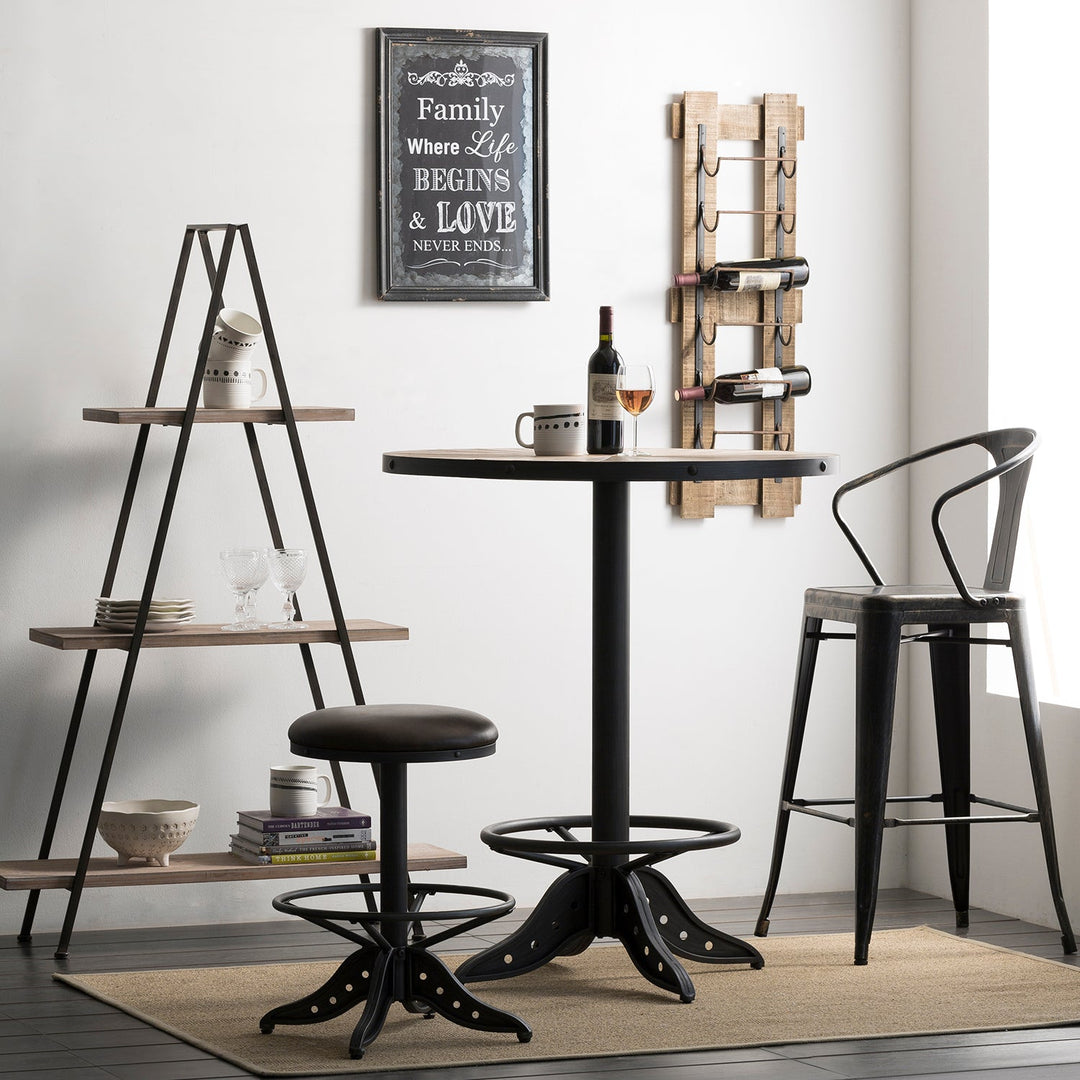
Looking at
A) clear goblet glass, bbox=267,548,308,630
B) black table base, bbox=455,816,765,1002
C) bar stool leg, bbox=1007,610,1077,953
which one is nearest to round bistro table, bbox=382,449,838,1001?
black table base, bbox=455,816,765,1002

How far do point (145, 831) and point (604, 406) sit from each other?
133cm

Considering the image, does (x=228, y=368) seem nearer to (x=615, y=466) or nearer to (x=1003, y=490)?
(x=615, y=466)

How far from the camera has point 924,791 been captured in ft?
15.6

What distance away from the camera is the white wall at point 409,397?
4.09 meters

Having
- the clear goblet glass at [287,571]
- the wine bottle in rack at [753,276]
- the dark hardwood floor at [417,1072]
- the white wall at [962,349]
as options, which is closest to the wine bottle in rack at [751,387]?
the wine bottle in rack at [753,276]

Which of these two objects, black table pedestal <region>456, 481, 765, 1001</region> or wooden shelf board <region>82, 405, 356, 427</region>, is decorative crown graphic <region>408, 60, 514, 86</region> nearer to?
wooden shelf board <region>82, 405, 356, 427</region>

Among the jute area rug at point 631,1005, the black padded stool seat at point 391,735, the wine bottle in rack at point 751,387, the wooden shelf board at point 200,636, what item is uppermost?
the wine bottle in rack at point 751,387

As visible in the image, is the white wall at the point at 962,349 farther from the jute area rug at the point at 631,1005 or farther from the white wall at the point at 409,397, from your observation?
the jute area rug at the point at 631,1005

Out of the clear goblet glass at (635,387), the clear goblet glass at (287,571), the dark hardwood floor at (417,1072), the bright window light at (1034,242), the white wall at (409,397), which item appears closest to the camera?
the dark hardwood floor at (417,1072)

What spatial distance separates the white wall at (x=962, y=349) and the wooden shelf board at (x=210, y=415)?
1.53 meters

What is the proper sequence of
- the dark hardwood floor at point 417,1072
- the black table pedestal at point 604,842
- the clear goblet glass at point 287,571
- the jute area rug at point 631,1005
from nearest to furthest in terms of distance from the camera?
the dark hardwood floor at point 417,1072, the jute area rug at point 631,1005, the black table pedestal at point 604,842, the clear goblet glass at point 287,571

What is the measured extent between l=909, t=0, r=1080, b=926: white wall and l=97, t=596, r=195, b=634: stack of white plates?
1.87 meters

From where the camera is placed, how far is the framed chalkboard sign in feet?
14.1

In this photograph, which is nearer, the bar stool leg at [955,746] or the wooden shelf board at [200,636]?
the wooden shelf board at [200,636]
